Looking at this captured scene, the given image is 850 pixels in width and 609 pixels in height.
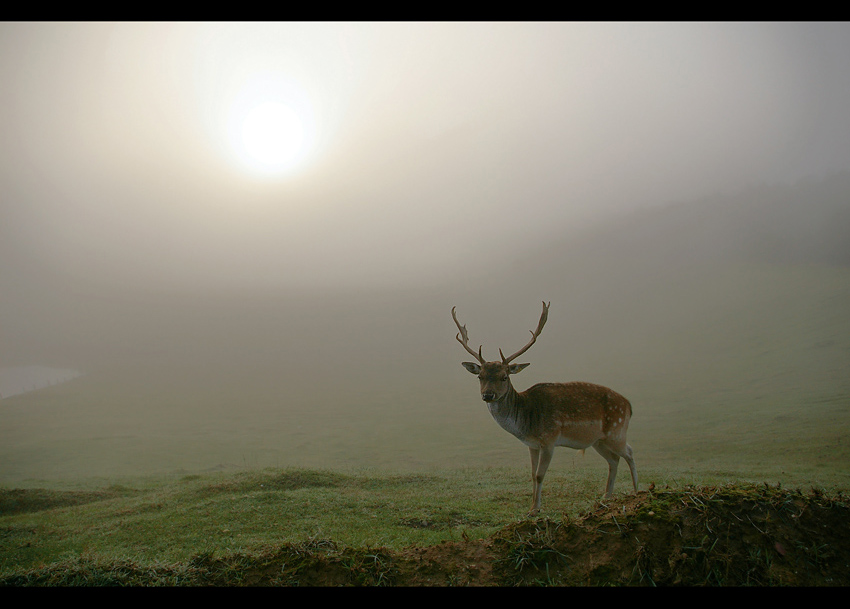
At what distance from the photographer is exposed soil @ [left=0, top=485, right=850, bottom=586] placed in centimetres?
398

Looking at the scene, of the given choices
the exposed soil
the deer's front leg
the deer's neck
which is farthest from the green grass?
the deer's neck

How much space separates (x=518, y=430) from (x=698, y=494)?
3.05 metres

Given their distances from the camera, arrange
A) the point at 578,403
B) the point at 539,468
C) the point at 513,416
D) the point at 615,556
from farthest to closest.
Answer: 1. the point at 578,403
2. the point at 513,416
3. the point at 539,468
4. the point at 615,556

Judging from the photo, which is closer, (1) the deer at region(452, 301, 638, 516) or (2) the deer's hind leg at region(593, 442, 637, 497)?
(1) the deer at region(452, 301, 638, 516)

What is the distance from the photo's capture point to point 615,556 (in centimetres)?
412

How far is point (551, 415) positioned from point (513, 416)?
574 millimetres

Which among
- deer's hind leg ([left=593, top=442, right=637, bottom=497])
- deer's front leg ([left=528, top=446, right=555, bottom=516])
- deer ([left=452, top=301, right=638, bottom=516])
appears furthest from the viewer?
deer's hind leg ([left=593, top=442, right=637, bottom=497])

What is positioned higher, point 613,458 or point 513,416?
point 513,416

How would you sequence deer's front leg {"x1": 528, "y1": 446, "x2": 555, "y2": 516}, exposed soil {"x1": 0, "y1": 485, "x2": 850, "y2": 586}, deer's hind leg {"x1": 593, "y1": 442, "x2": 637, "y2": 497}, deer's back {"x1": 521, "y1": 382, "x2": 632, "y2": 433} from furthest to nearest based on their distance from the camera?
deer's hind leg {"x1": 593, "y1": 442, "x2": 637, "y2": 497}
deer's back {"x1": 521, "y1": 382, "x2": 632, "y2": 433}
deer's front leg {"x1": 528, "y1": 446, "x2": 555, "y2": 516}
exposed soil {"x1": 0, "y1": 485, "x2": 850, "y2": 586}

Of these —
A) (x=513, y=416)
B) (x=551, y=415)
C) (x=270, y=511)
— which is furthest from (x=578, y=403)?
(x=270, y=511)

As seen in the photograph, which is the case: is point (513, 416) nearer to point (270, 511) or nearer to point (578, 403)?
point (578, 403)

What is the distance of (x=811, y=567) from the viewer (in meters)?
3.94

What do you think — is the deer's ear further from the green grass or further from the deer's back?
the green grass
